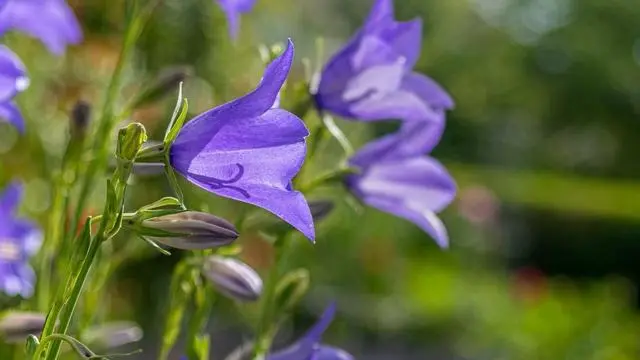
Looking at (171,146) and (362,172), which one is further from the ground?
(171,146)

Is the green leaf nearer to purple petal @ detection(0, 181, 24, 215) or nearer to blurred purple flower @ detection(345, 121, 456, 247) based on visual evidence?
blurred purple flower @ detection(345, 121, 456, 247)

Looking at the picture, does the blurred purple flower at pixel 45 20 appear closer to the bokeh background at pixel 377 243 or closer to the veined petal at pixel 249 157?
the bokeh background at pixel 377 243

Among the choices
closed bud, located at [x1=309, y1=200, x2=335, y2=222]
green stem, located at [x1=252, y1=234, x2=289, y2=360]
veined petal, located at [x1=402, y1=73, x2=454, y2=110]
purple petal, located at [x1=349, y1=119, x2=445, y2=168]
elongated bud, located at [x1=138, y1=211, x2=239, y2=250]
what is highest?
elongated bud, located at [x1=138, y1=211, x2=239, y2=250]

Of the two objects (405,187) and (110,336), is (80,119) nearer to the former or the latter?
(110,336)

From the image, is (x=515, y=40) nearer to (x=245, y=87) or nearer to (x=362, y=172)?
(x=245, y=87)

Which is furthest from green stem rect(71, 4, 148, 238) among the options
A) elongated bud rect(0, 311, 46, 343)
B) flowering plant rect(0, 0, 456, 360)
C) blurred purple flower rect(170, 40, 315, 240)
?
blurred purple flower rect(170, 40, 315, 240)

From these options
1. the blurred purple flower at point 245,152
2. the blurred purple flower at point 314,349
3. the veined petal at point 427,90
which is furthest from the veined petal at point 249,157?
the veined petal at point 427,90

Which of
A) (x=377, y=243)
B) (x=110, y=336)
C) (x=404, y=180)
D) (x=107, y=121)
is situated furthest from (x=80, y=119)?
(x=377, y=243)

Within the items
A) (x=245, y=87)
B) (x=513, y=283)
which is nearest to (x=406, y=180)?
(x=245, y=87)
